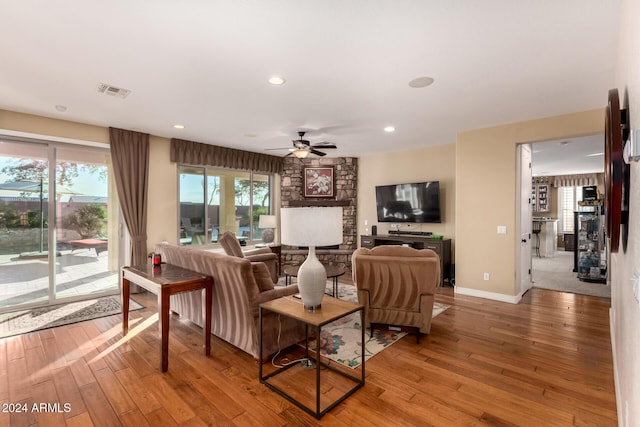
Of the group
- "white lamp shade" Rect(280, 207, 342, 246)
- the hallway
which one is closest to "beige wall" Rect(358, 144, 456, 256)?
the hallway

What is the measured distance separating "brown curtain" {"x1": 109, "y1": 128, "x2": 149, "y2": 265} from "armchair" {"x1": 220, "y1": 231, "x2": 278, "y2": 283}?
1.49 m

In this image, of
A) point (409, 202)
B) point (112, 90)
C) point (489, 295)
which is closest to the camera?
point (112, 90)

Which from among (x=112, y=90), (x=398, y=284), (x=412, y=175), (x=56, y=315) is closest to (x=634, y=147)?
(x=398, y=284)

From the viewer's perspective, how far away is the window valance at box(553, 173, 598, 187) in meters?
9.08

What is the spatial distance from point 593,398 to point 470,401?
35.0 inches

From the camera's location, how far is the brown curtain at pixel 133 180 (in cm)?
465

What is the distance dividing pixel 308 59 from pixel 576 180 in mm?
10493

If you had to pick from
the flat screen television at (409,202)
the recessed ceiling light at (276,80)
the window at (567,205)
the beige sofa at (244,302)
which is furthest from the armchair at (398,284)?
the window at (567,205)

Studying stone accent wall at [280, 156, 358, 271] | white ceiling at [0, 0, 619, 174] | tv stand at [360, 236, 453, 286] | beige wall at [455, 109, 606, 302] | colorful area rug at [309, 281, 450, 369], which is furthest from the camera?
stone accent wall at [280, 156, 358, 271]

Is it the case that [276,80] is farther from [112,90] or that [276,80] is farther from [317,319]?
[317,319]

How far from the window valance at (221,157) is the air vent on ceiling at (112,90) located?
6.79 ft

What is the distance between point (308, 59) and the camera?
99.1 inches

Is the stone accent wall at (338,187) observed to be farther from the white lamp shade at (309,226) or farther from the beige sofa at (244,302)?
the white lamp shade at (309,226)

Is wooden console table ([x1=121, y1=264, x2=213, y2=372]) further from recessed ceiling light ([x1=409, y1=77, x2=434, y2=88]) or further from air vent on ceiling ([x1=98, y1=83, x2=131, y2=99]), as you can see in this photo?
recessed ceiling light ([x1=409, y1=77, x2=434, y2=88])
